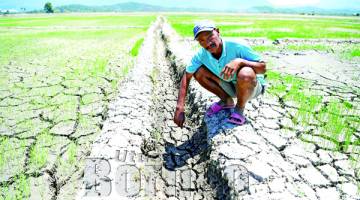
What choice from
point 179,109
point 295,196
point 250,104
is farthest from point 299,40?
point 295,196

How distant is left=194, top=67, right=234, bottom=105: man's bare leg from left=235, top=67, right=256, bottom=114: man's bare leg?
28 centimetres

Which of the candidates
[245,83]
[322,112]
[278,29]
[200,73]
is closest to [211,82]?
[200,73]

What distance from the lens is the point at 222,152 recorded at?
7.30 ft

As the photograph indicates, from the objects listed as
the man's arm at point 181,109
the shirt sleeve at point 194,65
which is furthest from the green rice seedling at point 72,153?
the shirt sleeve at point 194,65

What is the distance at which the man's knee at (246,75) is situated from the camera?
2.37 m

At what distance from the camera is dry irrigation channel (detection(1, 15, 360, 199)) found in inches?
74.8

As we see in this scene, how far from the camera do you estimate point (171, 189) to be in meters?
2.20

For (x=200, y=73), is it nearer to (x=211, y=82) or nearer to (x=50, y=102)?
(x=211, y=82)

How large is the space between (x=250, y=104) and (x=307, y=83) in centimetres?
156

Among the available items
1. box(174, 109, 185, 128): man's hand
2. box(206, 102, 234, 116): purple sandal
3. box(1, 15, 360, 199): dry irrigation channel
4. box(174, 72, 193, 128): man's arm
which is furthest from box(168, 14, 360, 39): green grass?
box(174, 109, 185, 128): man's hand

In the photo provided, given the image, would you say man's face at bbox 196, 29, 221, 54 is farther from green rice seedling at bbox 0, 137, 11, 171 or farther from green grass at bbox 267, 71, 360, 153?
green rice seedling at bbox 0, 137, 11, 171

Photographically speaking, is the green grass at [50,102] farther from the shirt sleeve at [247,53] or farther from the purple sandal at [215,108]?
the shirt sleeve at [247,53]

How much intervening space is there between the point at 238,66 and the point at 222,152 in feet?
2.14

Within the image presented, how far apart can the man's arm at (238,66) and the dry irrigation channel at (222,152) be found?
0.45 m
